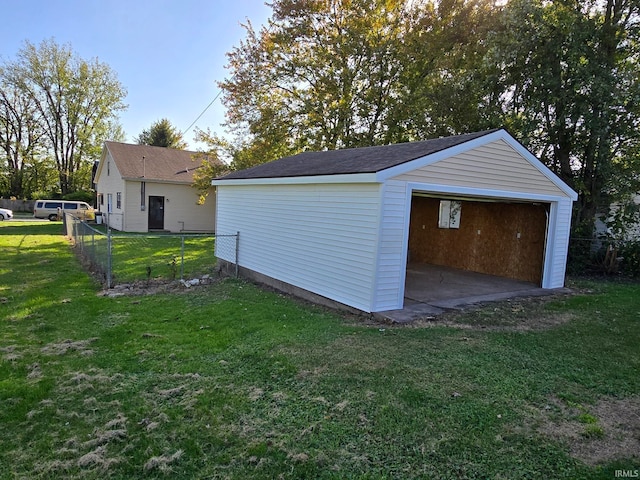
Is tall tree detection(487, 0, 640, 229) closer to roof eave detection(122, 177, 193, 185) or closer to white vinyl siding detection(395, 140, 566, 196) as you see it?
white vinyl siding detection(395, 140, 566, 196)

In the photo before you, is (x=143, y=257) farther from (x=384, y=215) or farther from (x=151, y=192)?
(x=151, y=192)

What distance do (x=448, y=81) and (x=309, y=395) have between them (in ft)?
46.0

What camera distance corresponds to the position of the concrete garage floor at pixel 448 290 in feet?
23.1

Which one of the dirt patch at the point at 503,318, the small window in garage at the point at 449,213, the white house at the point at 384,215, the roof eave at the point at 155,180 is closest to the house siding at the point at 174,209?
the roof eave at the point at 155,180

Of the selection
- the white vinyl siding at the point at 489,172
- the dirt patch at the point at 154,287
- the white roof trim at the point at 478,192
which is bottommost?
the dirt patch at the point at 154,287

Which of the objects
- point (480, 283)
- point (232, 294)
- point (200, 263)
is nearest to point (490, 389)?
point (232, 294)

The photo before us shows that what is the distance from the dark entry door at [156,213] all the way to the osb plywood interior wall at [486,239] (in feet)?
46.6

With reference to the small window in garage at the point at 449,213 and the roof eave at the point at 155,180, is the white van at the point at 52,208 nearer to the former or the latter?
the roof eave at the point at 155,180

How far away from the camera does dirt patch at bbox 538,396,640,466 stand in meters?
3.05

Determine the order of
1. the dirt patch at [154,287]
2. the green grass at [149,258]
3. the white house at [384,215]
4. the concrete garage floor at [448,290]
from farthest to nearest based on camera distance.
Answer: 1. the green grass at [149,258]
2. the dirt patch at [154,287]
3. the concrete garage floor at [448,290]
4. the white house at [384,215]

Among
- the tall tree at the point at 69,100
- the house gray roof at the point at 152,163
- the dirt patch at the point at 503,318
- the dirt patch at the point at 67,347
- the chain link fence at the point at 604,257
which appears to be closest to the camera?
the dirt patch at the point at 67,347

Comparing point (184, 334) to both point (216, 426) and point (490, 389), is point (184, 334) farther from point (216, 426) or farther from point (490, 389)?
point (490, 389)

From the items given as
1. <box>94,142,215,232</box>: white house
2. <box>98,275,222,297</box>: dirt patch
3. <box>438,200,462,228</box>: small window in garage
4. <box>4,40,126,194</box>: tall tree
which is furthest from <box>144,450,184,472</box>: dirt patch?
<box>4,40,126,194</box>: tall tree

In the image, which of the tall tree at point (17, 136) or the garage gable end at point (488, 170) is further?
the tall tree at point (17, 136)
